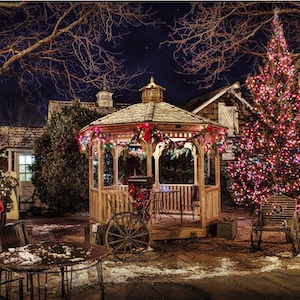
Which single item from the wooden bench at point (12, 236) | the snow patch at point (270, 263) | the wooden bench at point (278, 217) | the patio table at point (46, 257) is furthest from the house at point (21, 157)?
the patio table at point (46, 257)

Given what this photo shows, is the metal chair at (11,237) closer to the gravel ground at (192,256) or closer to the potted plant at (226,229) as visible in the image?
the gravel ground at (192,256)

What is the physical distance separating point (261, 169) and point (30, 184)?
1122 centimetres

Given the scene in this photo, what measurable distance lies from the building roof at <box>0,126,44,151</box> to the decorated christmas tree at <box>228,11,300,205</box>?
10613mm

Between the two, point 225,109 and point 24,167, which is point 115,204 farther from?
point 225,109

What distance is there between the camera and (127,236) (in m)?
9.61

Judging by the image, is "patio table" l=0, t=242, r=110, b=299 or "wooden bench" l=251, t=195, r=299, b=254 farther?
"wooden bench" l=251, t=195, r=299, b=254

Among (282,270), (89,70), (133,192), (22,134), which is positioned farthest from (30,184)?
(282,270)

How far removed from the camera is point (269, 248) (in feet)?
33.4

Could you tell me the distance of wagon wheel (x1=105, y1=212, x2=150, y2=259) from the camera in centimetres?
959

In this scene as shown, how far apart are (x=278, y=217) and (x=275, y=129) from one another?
4.37m

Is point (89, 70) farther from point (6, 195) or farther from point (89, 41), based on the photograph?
point (6, 195)

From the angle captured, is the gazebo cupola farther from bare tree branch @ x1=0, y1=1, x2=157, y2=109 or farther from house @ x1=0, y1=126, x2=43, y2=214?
house @ x1=0, y1=126, x2=43, y2=214

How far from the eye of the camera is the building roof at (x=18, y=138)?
20.5 meters

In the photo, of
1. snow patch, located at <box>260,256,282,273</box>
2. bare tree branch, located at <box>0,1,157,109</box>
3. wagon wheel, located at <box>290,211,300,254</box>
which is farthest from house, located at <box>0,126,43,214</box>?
snow patch, located at <box>260,256,282,273</box>
